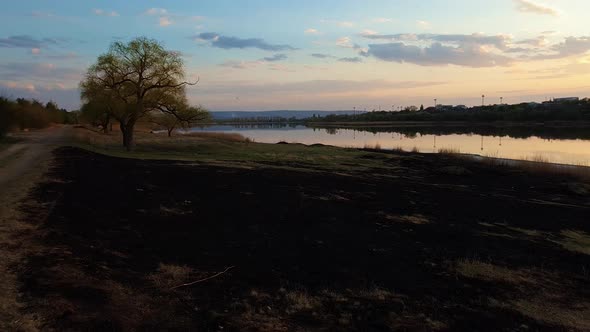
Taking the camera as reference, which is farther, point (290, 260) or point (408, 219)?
point (408, 219)

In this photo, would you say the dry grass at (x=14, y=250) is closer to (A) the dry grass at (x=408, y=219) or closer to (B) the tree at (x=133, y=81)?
(A) the dry grass at (x=408, y=219)

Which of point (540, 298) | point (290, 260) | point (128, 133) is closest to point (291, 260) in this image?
point (290, 260)

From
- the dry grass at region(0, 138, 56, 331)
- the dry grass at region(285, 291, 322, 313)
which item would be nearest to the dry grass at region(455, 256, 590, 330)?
the dry grass at region(285, 291, 322, 313)

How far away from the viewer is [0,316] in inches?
204

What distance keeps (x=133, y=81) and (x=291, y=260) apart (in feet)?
106

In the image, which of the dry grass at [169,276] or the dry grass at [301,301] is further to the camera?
the dry grass at [169,276]

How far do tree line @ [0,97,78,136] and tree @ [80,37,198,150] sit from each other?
7902mm

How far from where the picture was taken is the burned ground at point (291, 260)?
243 inches

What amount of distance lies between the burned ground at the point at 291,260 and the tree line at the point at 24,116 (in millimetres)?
28006

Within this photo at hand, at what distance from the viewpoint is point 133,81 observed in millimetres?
36969

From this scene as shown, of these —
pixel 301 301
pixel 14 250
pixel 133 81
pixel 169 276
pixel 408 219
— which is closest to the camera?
pixel 301 301

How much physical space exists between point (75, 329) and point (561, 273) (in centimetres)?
887

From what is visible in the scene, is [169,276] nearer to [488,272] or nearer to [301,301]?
[301,301]

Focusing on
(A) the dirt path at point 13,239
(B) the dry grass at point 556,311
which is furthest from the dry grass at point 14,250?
(B) the dry grass at point 556,311
